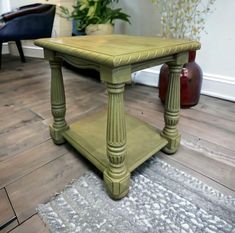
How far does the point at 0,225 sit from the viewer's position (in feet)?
2.19

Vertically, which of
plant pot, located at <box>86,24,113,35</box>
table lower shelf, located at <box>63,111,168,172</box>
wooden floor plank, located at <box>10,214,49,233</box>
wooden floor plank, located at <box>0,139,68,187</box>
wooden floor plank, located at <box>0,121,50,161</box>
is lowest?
wooden floor plank, located at <box>0,121,50,161</box>

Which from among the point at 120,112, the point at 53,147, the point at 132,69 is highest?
the point at 132,69

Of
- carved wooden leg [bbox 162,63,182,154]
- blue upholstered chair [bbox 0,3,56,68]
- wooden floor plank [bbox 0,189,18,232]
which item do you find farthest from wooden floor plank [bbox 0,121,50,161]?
blue upholstered chair [bbox 0,3,56,68]

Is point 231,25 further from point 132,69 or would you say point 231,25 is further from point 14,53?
point 14,53

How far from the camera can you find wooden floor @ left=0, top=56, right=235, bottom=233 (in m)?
0.78

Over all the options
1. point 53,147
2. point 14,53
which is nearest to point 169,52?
point 53,147

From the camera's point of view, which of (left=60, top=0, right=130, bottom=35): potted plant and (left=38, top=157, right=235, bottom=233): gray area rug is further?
(left=60, top=0, right=130, bottom=35): potted plant

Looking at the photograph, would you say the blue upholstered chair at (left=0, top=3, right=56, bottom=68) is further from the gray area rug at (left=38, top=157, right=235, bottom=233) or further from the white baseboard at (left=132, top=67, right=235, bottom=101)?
the gray area rug at (left=38, top=157, right=235, bottom=233)

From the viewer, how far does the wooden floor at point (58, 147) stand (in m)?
0.78

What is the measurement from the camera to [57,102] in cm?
97

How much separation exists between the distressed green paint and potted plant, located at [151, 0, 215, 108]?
51cm

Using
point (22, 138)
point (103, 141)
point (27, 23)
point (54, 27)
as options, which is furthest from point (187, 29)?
point (54, 27)

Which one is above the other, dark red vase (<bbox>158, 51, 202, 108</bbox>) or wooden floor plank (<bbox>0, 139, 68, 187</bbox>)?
dark red vase (<bbox>158, 51, 202, 108</bbox>)

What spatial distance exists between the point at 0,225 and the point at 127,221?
40 centimetres
